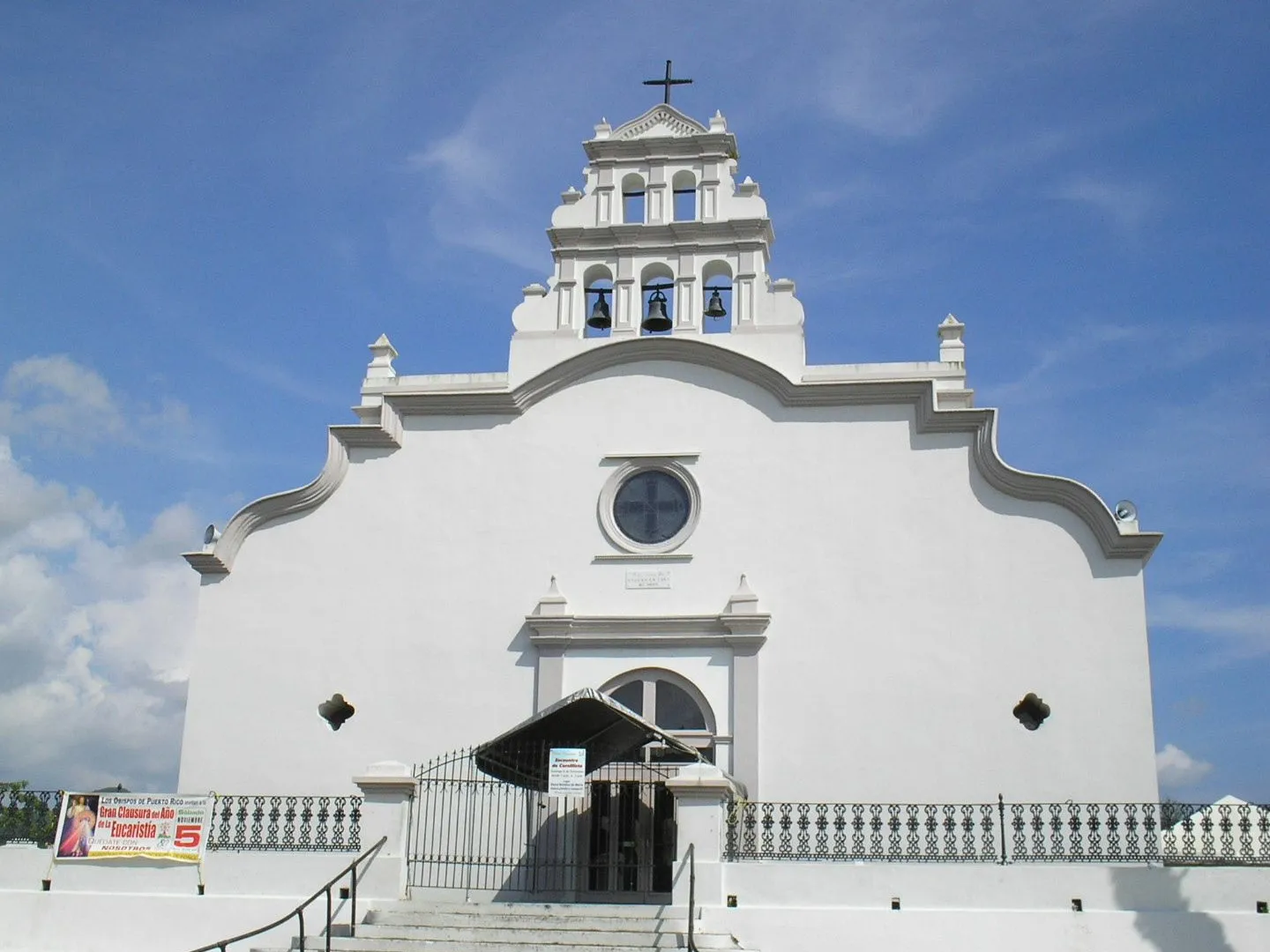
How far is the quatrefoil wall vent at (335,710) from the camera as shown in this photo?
20406 mm

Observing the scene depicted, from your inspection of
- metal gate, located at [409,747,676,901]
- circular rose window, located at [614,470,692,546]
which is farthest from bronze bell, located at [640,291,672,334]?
metal gate, located at [409,747,676,901]

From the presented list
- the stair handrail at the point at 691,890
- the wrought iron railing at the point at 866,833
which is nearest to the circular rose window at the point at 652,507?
the wrought iron railing at the point at 866,833

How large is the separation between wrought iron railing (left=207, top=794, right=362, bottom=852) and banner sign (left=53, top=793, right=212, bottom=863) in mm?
439

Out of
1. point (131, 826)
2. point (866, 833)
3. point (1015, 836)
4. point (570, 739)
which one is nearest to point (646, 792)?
point (570, 739)

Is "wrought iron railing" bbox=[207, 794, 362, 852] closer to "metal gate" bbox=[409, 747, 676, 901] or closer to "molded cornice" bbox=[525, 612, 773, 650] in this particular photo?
"metal gate" bbox=[409, 747, 676, 901]

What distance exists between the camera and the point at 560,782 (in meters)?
16.0

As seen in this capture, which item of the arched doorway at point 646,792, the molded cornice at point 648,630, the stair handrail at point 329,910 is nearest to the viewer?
the stair handrail at point 329,910

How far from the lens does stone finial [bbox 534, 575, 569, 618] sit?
2023 cm

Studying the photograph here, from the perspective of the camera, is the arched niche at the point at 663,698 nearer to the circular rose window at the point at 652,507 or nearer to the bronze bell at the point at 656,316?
the circular rose window at the point at 652,507

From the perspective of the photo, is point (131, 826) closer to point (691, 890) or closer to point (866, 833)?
point (691, 890)

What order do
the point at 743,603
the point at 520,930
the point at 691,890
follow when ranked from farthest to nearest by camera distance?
1. the point at 743,603
2. the point at 520,930
3. the point at 691,890

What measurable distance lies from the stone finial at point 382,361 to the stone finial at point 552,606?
4626 millimetres

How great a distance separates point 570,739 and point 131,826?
559cm

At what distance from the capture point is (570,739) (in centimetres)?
1717
